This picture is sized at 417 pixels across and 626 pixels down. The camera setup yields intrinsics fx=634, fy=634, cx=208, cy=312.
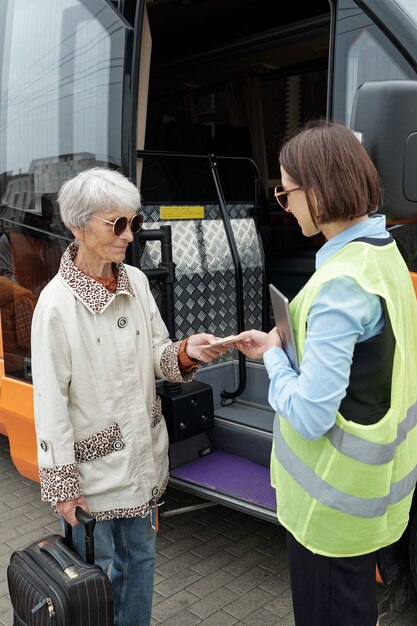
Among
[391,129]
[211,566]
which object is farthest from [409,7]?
[211,566]

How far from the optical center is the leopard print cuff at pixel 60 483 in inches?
70.6

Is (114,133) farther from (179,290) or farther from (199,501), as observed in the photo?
(199,501)

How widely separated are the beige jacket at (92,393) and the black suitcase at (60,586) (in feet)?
0.46

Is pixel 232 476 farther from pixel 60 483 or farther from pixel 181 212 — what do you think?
pixel 181 212

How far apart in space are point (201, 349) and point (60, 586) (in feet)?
2.65

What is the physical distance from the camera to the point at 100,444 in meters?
1.88

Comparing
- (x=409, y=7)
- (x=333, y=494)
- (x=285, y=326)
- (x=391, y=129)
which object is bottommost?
(x=333, y=494)

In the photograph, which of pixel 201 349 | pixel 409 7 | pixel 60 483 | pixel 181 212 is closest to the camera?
pixel 60 483

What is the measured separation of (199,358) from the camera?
2086mm

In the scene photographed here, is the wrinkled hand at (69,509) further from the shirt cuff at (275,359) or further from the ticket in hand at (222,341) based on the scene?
the shirt cuff at (275,359)

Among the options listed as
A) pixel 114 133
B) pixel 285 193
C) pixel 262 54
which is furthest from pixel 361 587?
pixel 262 54

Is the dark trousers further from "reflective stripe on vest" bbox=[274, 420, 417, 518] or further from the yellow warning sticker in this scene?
the yellow warning sticker

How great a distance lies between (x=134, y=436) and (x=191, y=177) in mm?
2187

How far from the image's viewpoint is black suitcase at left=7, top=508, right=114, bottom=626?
5.47 feet
